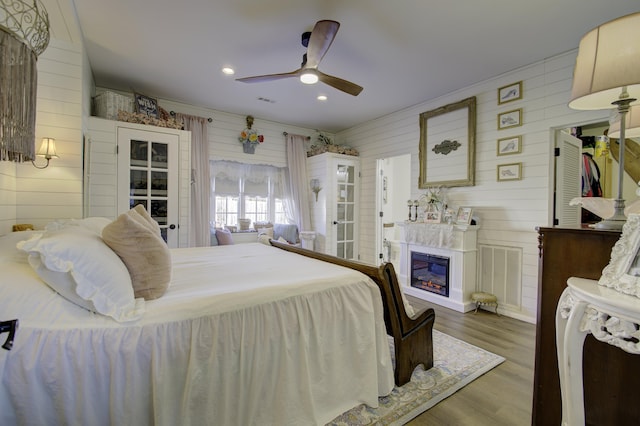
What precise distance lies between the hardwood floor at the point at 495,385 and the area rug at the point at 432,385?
0.05m

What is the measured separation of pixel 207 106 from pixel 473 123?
3884 mm

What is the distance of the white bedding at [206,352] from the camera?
0.98 metres

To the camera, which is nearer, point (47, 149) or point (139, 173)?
point (47, 149)

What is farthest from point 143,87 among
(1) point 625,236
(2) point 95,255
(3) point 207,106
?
(1) point 625,236

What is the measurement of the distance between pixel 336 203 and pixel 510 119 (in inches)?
111

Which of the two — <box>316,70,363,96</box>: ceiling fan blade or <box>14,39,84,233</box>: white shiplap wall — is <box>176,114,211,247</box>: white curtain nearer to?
<box>14,39,84,233</box>: white shiplap wall

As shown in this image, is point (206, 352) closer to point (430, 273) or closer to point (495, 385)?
point (495, 385)

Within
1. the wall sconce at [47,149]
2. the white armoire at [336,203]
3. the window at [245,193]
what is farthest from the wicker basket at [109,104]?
the white armoire at [336,203]

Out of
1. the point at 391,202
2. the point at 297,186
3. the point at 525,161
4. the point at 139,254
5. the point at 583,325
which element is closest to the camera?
the point at 583,325

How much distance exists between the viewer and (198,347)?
1.20 meters

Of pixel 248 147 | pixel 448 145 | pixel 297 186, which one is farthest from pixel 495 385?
pixel 248 147

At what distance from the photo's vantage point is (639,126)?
1.37m

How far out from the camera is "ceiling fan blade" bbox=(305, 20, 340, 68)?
78.5 inches

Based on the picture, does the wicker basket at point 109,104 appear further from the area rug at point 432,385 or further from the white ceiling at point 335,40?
the area rug at point 432,385
